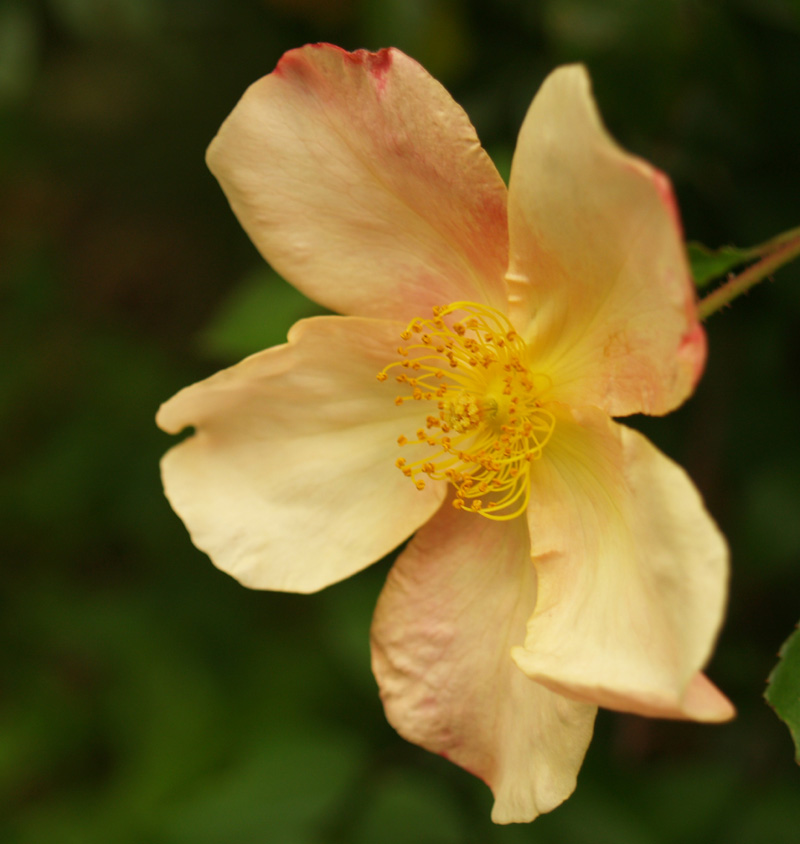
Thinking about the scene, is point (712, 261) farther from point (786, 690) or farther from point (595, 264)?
point (786, 690)

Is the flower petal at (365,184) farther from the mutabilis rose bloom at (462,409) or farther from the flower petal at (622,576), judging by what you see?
the flower petal at (622,576)

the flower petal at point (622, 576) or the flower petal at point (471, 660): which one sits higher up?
the flower petal at point (622, 576)

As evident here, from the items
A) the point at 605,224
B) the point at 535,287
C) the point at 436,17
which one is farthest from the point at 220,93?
the point at 605,224

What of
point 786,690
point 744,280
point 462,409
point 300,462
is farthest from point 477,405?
point 786,690

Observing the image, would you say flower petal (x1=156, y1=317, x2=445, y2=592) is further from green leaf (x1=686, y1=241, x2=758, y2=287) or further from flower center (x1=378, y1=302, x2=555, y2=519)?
green leaf (x1=686, y1=241, x2=758, y2=287)

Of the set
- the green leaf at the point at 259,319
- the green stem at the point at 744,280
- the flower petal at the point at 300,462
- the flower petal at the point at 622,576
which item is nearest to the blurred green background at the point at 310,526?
the green leaf at the point at 259,319

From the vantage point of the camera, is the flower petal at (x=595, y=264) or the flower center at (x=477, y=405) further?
the flower center at (x=477, y=405)

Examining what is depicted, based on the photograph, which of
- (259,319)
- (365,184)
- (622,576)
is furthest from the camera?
(259,319)
